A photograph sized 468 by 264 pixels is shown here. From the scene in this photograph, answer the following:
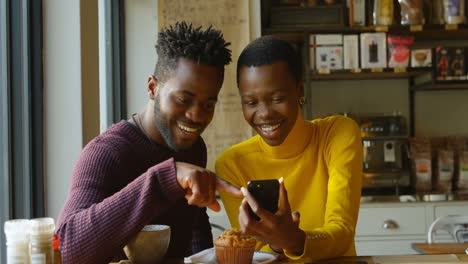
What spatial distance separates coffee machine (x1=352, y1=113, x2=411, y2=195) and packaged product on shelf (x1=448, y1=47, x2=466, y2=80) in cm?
43

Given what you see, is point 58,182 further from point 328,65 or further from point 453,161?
point 453,161

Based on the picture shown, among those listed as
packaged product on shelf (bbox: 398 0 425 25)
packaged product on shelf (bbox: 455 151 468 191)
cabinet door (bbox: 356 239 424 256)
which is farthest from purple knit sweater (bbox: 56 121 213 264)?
packaged product on shelf (bbox: 455 151 468 191)

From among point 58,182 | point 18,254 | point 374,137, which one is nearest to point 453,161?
point 374,137

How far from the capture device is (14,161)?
1.96 m

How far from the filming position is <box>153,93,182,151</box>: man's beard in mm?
1554

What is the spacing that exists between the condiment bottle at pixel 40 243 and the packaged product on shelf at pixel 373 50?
9.92 feet

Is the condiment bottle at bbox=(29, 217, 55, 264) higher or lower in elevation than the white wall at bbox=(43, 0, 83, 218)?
lower

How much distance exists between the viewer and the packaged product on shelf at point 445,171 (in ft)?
13.1

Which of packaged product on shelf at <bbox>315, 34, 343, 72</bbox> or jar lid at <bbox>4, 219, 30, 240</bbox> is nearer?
jar lid at <bbox>4, 219, 30, 240</bbox>

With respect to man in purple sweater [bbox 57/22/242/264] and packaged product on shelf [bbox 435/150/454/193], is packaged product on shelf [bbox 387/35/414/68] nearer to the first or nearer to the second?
packaged product on shelf [bbox 435/150/454/193]

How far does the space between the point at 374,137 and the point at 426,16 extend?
89cm

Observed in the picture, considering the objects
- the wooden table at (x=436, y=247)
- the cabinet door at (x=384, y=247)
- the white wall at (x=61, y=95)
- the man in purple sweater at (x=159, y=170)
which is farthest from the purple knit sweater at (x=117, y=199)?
the cabinet door at (x=384, y=247)

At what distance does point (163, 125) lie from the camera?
1.56 m

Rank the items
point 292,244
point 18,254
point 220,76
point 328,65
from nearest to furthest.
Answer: point 18,254
point 292,244
point 220,76
point 328,65
